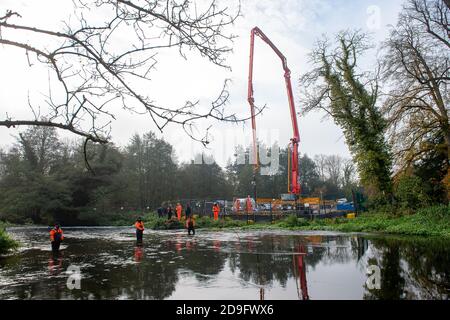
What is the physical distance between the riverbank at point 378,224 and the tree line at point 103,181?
9.41 metres

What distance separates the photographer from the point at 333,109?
29094mm

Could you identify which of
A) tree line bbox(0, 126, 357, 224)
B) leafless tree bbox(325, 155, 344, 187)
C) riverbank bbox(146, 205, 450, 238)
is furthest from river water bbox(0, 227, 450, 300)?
leafless tree bbox(325, 155, 344, 187)

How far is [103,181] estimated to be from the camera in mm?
43969

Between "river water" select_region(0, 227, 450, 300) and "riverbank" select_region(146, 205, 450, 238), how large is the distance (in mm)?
4500

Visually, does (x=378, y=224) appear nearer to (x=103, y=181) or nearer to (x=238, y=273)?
(x=238, y=273)

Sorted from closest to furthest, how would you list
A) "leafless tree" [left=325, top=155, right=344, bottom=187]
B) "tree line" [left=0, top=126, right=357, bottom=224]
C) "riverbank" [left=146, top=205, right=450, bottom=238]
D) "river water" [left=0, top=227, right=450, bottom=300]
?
1. "river water" [left=0, top=227, right=450, bottom=300]
2. "riverbank" [left=146, top=205, right=450, bottom=238]
3. "tree line" [left=0, top=126, right=357, bottom=224]
4. "leafless tree" [left=325, top=155, right=344, bottom=187]

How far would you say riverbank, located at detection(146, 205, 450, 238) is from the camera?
19281 millimetres

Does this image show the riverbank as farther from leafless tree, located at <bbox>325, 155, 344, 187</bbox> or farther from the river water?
leafless tree, located at <bbox>325, 155, 344, 187</bbox>

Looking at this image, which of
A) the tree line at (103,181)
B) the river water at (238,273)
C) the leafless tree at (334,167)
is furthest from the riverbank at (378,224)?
the leafless tree at (334,167)

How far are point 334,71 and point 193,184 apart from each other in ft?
130

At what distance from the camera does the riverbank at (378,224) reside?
19281 millimetres

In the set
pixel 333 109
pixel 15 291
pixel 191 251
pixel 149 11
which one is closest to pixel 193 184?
pixel 333 109

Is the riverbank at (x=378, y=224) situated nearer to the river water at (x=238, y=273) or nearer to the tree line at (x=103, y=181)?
the river water at (x=238, y=273)

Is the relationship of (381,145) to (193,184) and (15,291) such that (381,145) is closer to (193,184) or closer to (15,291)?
(15,291)
